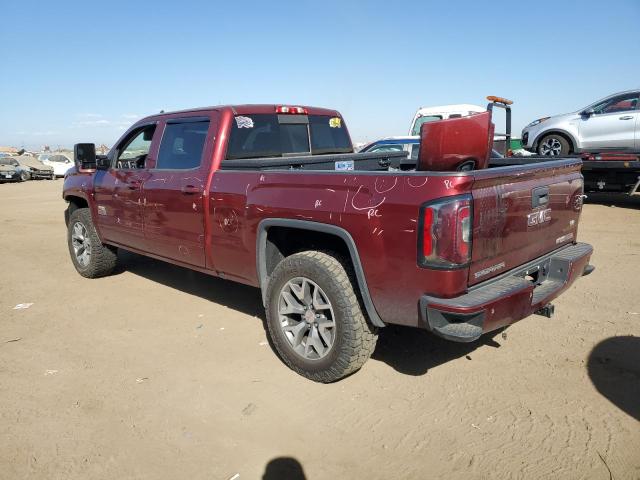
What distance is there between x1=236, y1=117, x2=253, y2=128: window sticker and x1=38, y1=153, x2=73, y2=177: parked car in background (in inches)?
1147

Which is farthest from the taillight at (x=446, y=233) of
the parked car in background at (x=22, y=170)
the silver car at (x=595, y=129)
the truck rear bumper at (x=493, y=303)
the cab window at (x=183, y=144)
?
the parked car in background at (x=22, y=170)

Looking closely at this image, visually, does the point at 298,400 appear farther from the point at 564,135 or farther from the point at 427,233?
the point at 564,135

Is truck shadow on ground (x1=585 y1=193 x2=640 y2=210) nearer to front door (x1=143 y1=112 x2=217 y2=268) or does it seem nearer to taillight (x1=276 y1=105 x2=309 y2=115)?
taillight (x1=276 y1=105 x2=309 y2=115)

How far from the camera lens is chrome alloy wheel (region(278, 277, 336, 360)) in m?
3.23

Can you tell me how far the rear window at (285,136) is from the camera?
13.9ft

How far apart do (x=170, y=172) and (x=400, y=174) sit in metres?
2.46

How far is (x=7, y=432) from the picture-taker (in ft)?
9.38

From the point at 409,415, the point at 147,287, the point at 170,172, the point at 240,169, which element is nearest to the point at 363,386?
the point at 409,415

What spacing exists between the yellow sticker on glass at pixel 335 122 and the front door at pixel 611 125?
7.50m

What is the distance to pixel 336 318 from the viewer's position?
10.2ft

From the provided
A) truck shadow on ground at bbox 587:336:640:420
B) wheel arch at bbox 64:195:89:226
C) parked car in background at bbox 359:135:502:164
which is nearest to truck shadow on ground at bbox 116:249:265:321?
wheel arch at bbox 64:195:89:226

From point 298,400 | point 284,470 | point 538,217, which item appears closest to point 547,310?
point 538,217

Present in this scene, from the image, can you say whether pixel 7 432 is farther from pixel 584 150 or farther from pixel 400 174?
pixel 584 150

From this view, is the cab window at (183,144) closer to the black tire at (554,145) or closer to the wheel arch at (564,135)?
the black tire at (554,145)
